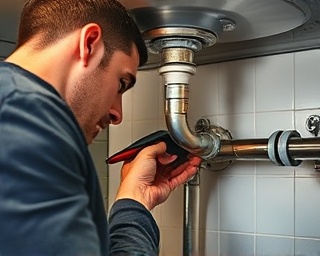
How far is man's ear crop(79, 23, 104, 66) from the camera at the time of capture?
609 millimetres

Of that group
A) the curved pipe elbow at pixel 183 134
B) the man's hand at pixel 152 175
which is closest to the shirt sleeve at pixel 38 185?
the man's hand at pixel 152 175

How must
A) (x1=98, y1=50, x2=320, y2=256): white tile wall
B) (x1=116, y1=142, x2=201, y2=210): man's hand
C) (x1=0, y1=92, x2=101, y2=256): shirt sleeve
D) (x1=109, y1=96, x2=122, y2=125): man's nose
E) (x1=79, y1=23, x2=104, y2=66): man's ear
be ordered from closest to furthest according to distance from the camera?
(x1=0, y1=92, x2=101, y2=256): shirt sleeve
(x1=79, y1=23, x2=104, y2=66): man's ear
(x1=109, y1=96, x2=122, y2=125): man's nose
(x1=116, y1=142, x2=201, y2=210): man's hand
(x1=98, y1=50, x2=320, y2=256): white tile wall

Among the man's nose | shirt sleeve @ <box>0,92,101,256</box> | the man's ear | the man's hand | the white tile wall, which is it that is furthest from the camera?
the white tile wall

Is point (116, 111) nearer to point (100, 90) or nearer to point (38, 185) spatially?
point (100, 90)

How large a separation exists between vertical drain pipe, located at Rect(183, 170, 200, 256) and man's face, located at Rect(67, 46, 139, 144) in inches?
19.4

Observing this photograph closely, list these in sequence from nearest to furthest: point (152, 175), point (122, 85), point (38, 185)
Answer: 1. point (38, 185)
2. point (122, 85)
3. point (152, 175)

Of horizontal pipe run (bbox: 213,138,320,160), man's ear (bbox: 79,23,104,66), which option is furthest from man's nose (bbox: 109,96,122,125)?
horizontal pipe run (bbox: 213,138,320,160)

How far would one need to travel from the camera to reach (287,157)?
39.1 inches

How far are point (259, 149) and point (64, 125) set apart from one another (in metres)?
0.61

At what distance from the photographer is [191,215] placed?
1209mm

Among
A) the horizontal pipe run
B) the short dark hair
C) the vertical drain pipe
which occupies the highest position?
the short dark hair

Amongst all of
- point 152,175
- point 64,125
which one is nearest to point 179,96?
point 152,175

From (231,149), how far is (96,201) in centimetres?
55

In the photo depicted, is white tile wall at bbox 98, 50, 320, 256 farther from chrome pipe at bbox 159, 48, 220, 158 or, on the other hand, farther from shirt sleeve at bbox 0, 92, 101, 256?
shirt sleeve at bbox 0, 92, 101, 256
